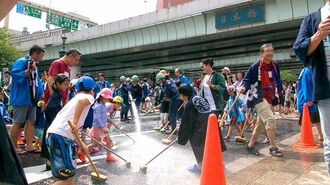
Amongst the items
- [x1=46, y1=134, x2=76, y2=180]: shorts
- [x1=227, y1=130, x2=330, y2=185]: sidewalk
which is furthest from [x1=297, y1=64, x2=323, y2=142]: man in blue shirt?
[x1=46, y1=134, x2=76, y2=180]: shorts

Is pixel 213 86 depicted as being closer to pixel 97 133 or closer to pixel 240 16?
pixel 97 133

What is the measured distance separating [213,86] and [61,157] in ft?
12.3

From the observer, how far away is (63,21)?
38656mm

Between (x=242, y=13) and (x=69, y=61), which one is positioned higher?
(x=242, y=13)

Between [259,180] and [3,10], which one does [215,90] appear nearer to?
[259,180]

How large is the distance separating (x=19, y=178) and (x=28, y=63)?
15.6 ft

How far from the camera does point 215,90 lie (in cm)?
639

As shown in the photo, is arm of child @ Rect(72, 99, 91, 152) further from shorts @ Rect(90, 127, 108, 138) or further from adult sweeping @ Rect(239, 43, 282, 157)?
adult sweeping @ Rect(239, 43, 282, 157)

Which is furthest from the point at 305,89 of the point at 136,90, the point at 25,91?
the point at 136,90

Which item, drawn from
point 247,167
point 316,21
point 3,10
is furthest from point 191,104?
point 3,10

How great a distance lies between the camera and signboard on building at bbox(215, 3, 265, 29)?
66.7ft

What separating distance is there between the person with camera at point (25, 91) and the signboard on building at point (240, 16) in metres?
17.4

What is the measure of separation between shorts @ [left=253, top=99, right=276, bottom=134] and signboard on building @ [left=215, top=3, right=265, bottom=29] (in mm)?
15789

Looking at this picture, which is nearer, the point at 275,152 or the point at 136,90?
the point at 275,152
